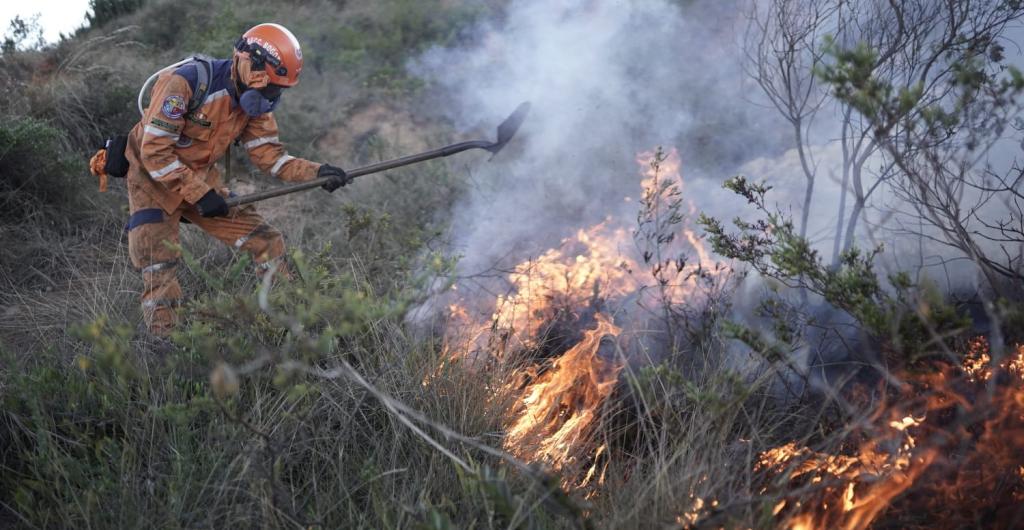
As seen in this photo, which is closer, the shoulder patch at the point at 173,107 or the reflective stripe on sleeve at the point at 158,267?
the shoulder patch at the point at 173,107

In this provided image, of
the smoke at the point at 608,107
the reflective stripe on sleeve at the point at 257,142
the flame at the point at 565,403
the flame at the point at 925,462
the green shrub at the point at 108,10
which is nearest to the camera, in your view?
the flame at the point at 925,462

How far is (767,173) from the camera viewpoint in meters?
5.59

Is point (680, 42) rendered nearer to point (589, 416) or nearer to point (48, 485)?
point (589, 416)

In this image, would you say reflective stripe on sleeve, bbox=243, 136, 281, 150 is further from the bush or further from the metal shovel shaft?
the bush

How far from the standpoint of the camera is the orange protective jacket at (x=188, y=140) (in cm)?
405

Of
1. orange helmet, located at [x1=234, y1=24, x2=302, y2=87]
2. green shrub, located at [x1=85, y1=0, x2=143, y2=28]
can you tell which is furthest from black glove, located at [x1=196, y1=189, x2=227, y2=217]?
green shrub, located at [x1=85, y1=0, x2=143, y2=28]

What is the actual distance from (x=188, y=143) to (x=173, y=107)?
291 millimetres

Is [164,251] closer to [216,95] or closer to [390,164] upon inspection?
[216,95]

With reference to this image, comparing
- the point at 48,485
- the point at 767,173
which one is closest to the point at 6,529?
the point at 48,485

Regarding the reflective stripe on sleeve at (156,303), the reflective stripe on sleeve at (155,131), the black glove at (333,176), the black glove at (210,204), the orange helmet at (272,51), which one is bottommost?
the reflective stripe on sleeve at (156,303)

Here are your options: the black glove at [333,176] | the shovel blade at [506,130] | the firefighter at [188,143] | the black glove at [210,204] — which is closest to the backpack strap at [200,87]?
the firefighter at [188,143]

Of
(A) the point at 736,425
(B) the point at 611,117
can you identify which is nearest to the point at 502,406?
(A) the point at 736,425

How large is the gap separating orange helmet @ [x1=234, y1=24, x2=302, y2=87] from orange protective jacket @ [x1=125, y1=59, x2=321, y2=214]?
20cm

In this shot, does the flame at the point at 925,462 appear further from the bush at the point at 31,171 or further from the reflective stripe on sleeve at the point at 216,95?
the bush at the point at 31,171
